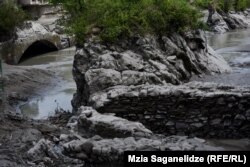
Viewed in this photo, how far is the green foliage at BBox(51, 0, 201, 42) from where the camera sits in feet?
47.6

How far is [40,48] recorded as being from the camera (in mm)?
31938

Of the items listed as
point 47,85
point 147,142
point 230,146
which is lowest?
point 47,85

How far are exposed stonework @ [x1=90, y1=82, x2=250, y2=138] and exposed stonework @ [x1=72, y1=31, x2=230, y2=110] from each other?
2.30m

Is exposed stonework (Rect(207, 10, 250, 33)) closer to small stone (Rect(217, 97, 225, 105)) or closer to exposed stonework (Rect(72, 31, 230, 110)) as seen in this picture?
exposed stonework (Rect(72, 31, 230, 110))

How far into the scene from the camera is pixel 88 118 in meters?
9.82

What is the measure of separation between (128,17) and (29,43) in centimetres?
1499

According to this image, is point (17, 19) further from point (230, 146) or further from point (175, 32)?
point (230, 146)

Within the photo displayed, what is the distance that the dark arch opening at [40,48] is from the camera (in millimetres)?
30761

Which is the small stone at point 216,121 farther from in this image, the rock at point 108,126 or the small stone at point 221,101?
the rock at point 108,126

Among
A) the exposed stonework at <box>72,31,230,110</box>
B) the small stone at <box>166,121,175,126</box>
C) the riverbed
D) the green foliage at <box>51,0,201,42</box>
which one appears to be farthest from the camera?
the riverbed

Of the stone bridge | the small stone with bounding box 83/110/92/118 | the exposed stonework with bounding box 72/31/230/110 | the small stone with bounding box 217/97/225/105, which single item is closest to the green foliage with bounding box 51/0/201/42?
the exposed stonework with bounding box 72/31/230/110

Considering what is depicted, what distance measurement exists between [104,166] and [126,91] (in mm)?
3129

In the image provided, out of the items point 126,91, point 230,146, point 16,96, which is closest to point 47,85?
point 16,96

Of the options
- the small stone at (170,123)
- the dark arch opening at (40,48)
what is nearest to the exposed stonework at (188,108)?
the small stone at (170,123)
